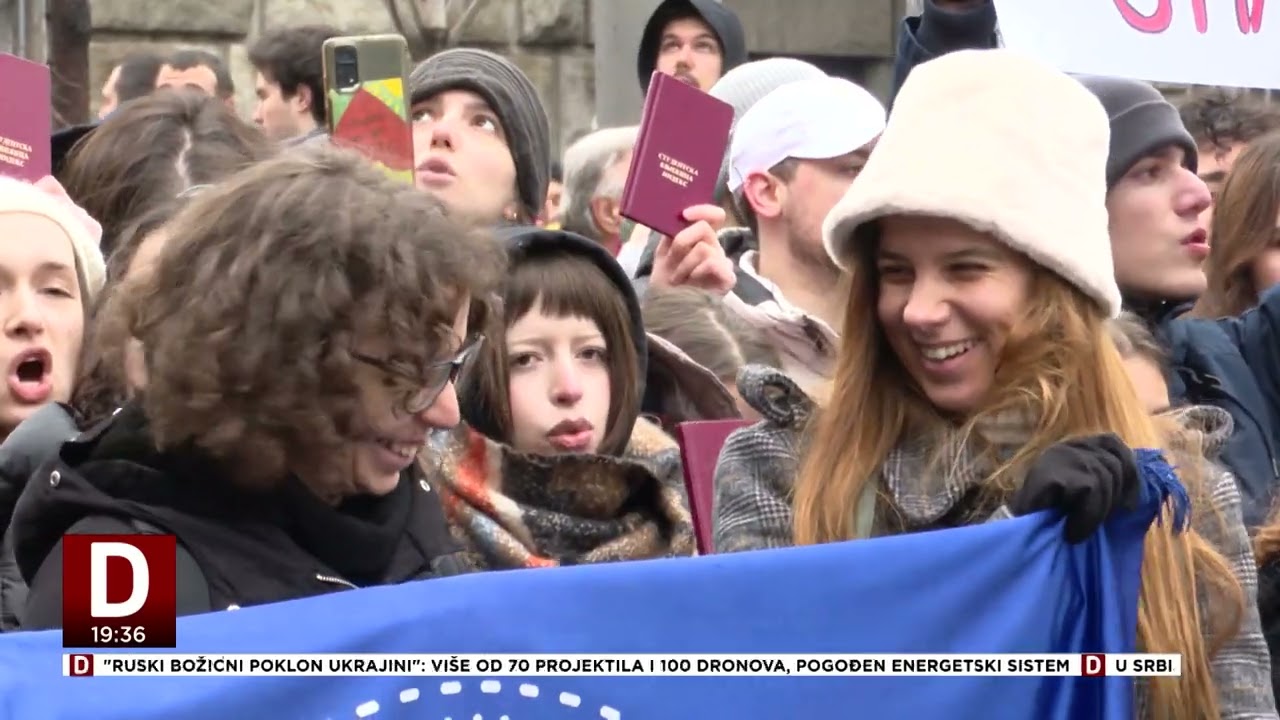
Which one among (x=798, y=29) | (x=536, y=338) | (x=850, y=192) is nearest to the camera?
(x=850, y=192)

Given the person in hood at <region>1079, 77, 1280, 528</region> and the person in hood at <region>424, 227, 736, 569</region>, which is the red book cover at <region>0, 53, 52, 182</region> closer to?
the person in hood at <region>424, 227, 736, 569</region>

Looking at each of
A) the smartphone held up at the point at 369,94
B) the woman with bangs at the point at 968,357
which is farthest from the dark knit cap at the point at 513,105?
the woman with bangs at the point at 968,357

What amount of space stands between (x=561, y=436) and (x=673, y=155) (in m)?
0.82

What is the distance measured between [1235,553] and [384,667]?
108cm

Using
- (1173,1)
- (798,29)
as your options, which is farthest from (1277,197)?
(798,29)

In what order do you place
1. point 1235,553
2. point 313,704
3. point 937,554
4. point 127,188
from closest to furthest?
point 313,704
point 937,554
point 1235,553
point 127,188

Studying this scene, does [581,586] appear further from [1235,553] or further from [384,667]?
[1235,553]

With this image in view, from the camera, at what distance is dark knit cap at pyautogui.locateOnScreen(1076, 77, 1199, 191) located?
3828mm

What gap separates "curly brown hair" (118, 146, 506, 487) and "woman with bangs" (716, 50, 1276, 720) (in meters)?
0.53

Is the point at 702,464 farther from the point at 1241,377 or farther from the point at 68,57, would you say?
the point at 68,57

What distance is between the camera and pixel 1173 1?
15.7ft

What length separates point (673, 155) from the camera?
416 cm

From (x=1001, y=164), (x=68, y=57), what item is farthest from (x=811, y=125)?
(x=68, y=57)

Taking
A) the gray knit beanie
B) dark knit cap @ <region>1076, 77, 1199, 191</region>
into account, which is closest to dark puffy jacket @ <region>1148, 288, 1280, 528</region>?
dark knit cap @ <region>1076, 77, 1199, 191</region>
